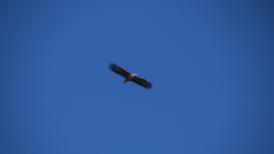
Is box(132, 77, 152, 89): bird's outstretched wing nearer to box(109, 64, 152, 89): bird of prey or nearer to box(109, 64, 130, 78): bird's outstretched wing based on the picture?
box(109, 64, 152, 89): bird of prey

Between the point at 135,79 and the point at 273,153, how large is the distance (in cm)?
5468

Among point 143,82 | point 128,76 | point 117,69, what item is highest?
point 143,82

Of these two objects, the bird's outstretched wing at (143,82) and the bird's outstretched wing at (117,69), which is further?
the bird's outstretched wing at (143,82)

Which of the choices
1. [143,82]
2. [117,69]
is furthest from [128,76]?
[143,82]

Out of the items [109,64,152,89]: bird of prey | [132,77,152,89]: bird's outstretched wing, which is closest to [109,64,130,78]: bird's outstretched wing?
[109,64,152,89]: bird of prey

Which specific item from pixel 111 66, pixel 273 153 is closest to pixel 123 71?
pixel 111 66

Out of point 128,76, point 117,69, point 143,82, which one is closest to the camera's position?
point 117,69

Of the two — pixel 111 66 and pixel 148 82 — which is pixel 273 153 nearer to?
pixel 148 82

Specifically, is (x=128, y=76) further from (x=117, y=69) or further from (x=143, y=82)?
(x=143, y=82)

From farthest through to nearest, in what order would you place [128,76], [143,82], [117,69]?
[143,82] → [128,76] → [117,69]

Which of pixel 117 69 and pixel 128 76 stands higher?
pixel 128 76

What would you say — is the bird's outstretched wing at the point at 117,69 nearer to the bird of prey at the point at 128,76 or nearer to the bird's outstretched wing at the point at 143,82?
the bird of prey at the point at 128,76

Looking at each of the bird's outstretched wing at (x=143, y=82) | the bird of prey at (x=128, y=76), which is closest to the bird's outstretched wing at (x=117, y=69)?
the bird of prey at (x=128, y=76)

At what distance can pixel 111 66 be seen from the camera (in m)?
35.1
